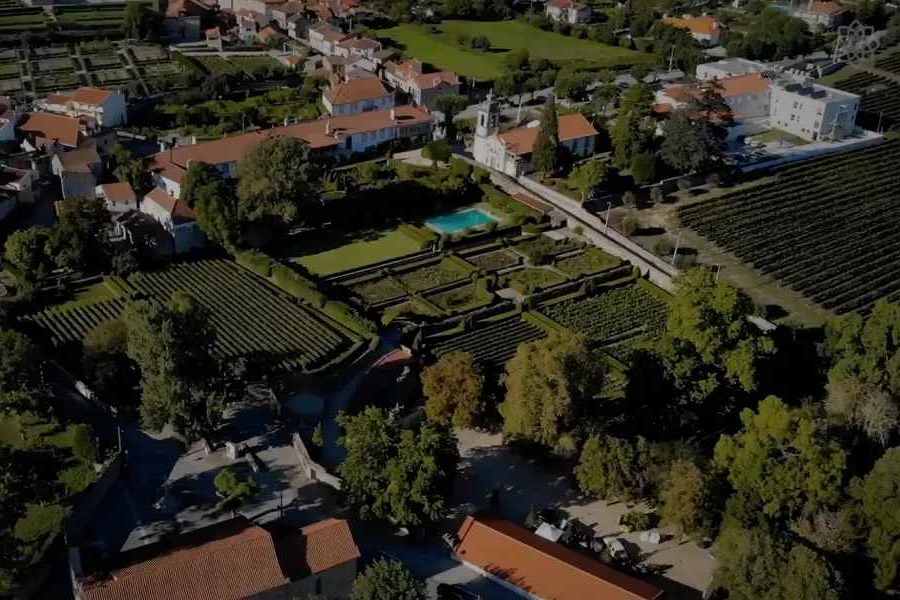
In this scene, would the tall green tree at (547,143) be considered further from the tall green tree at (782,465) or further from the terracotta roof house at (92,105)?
the terracotta roof house at (92,105)

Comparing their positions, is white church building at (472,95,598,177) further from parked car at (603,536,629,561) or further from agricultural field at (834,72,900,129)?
parked car at (603,536,629,561)

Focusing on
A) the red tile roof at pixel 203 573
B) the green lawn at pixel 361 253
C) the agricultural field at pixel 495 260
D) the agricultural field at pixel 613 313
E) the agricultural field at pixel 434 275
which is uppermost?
the red tile roof at pixel 203 573

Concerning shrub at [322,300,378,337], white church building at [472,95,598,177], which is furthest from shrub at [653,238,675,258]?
shrub at [322,300,378,337]

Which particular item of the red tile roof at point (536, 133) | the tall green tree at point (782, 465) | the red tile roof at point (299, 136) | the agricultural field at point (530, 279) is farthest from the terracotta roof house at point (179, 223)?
the tall green tree at point (782, 465)

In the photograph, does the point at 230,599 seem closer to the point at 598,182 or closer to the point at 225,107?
the point at 598,182

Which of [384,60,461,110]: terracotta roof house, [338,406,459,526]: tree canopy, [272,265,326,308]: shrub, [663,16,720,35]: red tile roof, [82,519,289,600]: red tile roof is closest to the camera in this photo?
[82,519,289,600]: red tile roof

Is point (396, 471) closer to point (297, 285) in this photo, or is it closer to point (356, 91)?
point (297, 285)
